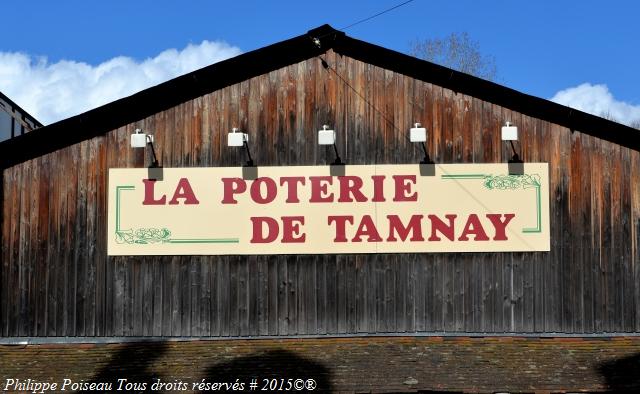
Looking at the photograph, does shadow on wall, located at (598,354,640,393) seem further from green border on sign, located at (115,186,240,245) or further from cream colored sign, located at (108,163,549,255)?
green border on sign, located at (115,186,240,245)

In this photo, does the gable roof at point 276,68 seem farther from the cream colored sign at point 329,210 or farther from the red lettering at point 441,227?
the red lettering at point 441,227

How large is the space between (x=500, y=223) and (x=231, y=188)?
5125mm

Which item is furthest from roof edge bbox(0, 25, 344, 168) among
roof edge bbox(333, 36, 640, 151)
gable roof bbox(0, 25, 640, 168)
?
roof edge bbox(333, 36, 640, 151)

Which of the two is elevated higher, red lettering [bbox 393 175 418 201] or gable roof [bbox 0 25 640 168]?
gable roof [bbox 0 25 640 168]

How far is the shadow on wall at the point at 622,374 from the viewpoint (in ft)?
34.7

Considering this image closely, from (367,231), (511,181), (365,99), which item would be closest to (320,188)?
(367,231)

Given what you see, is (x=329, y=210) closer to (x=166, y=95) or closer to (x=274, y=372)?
(x=274, y=372)

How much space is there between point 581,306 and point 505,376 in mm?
2624

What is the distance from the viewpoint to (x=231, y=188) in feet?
41.4

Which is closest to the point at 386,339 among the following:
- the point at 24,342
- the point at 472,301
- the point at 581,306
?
the point at 472,301

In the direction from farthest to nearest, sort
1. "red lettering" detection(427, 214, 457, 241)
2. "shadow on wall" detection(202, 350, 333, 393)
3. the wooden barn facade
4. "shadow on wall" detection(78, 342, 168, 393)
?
"red lettering" detection(427, 214, 457, 241) → the wooden barn facade → "shadow on wall" detection(78, 342, 168, 393) → "shadow on wall" detection(202, 350, 333, 393)

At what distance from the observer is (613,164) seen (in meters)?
12.7

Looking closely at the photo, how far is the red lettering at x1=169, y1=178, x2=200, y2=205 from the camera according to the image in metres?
12.6

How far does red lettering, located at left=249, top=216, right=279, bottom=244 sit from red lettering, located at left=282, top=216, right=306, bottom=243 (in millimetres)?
152
